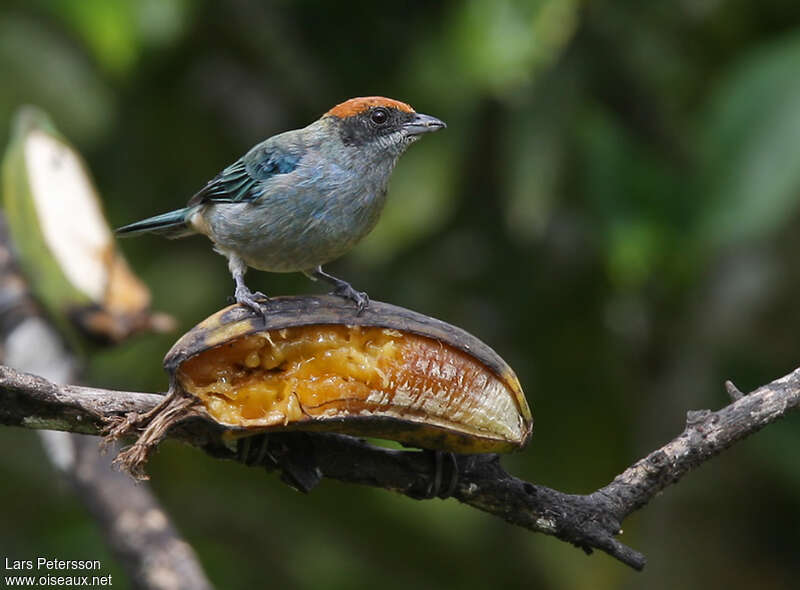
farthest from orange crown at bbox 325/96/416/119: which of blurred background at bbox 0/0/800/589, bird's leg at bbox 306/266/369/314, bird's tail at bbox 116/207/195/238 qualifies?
blurred background at bbox 0/0/800/589

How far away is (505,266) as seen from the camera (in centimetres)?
533

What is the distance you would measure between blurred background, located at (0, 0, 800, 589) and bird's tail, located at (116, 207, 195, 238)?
1007 mm

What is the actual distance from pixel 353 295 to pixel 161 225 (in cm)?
112

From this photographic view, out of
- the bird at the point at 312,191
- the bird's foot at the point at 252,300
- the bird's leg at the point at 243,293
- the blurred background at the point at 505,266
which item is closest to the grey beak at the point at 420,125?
the bird at the point at 312,191

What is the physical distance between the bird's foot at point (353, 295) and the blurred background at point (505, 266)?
133 centimetres

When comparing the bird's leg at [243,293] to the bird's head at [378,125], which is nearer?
the bird's leg at [243,293]

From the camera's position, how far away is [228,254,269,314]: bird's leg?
2.47 meters

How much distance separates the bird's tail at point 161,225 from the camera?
147 inches

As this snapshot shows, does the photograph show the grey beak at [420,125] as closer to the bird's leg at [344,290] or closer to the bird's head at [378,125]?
the bird's head at [378,125]

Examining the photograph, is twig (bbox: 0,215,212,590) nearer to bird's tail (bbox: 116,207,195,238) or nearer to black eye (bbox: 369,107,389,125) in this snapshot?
A: bird's tail (bbox: 116,207,195,238)

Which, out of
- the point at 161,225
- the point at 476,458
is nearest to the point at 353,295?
the point at 476,458

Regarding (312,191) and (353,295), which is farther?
(312,191)

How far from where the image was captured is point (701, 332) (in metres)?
5.23

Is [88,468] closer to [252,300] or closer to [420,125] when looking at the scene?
[252,300]
